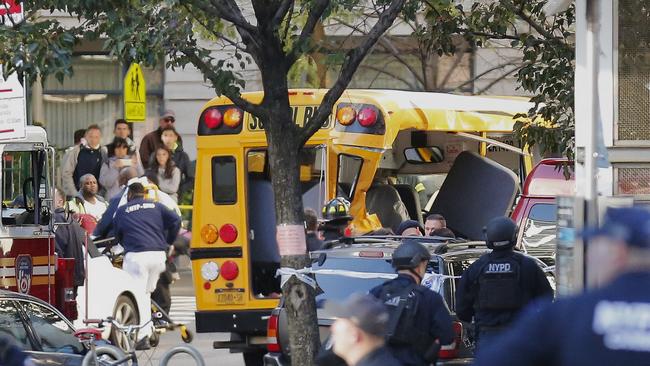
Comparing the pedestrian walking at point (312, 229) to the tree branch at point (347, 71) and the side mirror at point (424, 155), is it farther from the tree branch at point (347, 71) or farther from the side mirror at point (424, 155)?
the tree branch at point (347, 71)

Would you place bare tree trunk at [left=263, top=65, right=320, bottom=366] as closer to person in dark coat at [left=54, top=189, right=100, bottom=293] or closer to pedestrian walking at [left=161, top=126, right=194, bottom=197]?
person in dark coat at [left=54, top=189, right=100, bottom=293]

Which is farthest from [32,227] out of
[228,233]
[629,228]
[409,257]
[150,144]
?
[629,228]

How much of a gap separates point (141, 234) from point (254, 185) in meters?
2.37

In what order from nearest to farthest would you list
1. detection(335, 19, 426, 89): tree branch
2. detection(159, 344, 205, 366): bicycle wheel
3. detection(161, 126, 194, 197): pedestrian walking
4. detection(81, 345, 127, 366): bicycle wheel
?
detection(81, 345, 127, 366): bicycle wheel
detection(159, 344, 205, 366): bicycle wheel
detection(161, 126, 194, 197): pedestrian walking
detection(335, 19, 426, 89): tree branch

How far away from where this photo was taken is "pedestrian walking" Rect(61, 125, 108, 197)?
21.6 meters

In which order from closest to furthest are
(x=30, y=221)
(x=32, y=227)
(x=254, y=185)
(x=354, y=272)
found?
1. (x=354, y=272)
2. (x=32, y=227)
3. (x=30, y=221)
4. (x=254, y=185)

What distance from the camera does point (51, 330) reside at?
36.3 feet

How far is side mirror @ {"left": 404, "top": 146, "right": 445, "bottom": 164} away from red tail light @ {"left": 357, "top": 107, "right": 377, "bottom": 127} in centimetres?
271

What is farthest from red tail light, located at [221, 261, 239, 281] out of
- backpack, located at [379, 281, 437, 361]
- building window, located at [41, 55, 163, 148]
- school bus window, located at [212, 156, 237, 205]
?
building window, located at [41, 55, 163, 148]

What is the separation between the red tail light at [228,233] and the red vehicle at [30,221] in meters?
1.65

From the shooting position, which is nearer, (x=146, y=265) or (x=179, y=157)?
(x=146, y=265)

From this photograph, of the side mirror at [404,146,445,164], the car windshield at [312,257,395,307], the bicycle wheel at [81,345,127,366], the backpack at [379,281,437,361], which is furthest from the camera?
the side mirror at [404,146,445,164]

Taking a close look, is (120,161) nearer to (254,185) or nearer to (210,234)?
(254,185)

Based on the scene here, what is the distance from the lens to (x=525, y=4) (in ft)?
43.7
